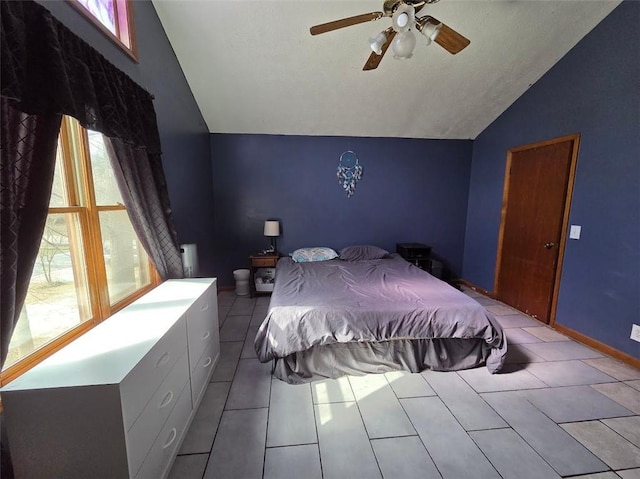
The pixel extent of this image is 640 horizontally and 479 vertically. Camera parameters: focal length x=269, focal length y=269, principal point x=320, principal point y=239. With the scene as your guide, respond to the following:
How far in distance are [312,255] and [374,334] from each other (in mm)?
1843

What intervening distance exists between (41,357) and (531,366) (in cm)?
317

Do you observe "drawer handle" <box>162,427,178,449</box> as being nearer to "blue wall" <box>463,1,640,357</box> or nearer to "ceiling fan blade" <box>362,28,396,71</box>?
"ceiling fan blade" <box>362,28,396,71</box>

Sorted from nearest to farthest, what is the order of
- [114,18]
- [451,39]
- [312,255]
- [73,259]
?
[73,259] → [451,39] → [114,18] → [312,255]

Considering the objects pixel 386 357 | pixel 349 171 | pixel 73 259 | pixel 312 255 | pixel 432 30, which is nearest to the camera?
pixel 73 259

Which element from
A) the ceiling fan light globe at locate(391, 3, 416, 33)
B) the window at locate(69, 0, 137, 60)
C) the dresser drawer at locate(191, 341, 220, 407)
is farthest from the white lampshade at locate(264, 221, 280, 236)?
the ceiling fan light globe at locate(391, 3, 416, 33)

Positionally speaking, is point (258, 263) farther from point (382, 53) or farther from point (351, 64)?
point (382, 53)

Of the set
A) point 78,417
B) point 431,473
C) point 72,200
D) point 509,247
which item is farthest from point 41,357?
point 509,247

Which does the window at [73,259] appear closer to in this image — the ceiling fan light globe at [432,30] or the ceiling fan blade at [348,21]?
the ceiling fan blade at [348,21]

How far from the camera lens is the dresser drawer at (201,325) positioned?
1668 mm

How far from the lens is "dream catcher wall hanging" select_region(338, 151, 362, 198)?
157 inches

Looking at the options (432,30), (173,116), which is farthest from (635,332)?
(173,116)

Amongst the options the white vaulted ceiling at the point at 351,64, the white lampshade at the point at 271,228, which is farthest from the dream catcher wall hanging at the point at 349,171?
the white lampshade at the point at 271,228

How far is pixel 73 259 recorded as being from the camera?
1.43 meters

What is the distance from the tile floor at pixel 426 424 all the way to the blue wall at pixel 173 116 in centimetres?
156
